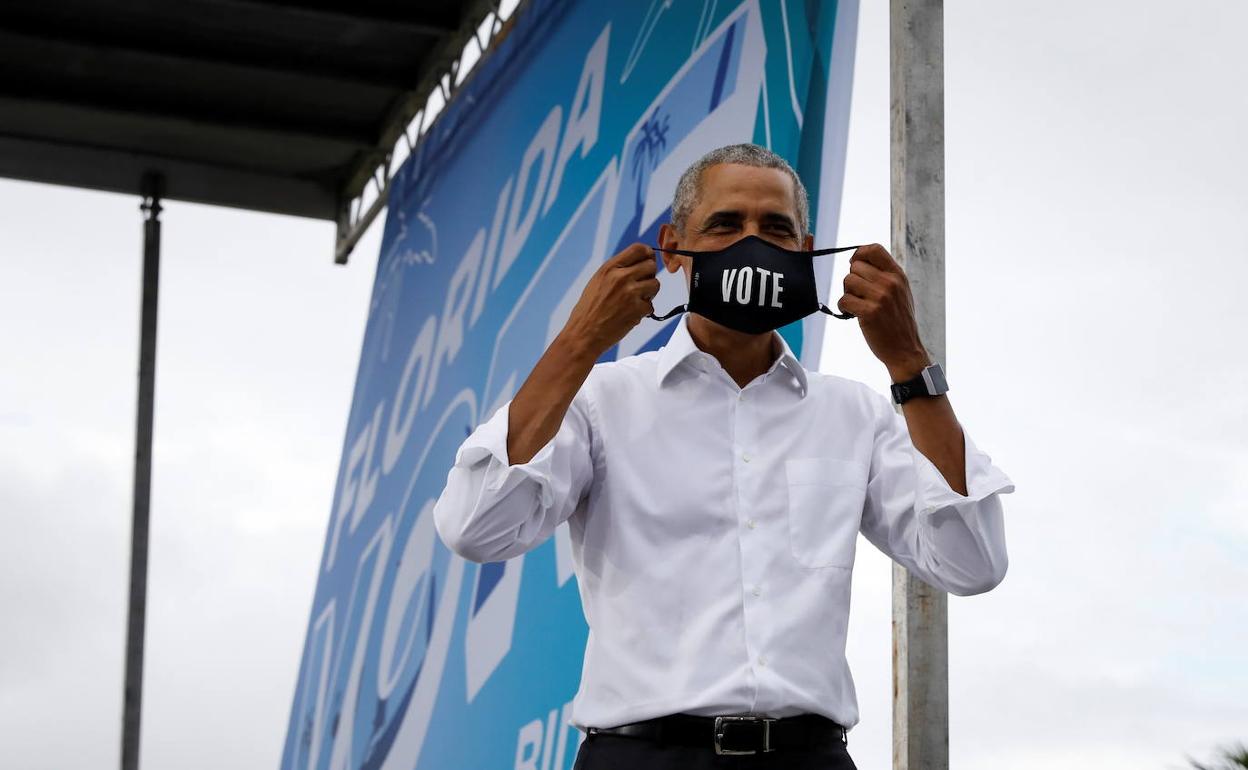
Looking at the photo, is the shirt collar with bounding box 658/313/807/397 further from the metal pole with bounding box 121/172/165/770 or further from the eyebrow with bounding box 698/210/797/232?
the metal pole with bounding box 121/172/165/770

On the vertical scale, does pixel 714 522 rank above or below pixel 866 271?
below

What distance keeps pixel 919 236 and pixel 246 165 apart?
6.45m

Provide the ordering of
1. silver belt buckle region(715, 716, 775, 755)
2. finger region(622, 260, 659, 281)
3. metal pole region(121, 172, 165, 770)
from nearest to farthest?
silver belt buckle region(715, 716, 775, 755), finger region(622, 260, 659, 281), metal pole region(121, 172, 165, 770)

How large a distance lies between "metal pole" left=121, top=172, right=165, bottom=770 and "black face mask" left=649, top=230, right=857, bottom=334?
765 centimetres

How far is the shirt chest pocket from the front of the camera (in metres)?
1.81

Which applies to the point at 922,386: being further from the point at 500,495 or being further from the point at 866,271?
the point at 500,495

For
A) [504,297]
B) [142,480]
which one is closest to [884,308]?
[504,297]

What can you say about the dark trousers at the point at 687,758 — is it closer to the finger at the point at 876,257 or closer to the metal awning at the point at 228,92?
the finger at the point at 876,257

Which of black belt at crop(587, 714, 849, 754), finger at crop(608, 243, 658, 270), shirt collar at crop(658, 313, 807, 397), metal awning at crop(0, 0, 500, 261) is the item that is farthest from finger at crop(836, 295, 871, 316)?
metal awning at crop(0, 0, 500, 261)

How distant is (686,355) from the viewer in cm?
191

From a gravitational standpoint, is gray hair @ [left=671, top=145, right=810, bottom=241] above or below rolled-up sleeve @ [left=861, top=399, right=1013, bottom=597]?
above

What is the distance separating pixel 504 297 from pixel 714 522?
154 inches

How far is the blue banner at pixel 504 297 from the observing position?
390 centimetres

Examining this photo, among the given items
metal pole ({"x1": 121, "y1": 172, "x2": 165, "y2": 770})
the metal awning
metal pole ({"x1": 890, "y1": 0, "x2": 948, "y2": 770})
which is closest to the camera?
metal pole ({"x1": 890, "y1": 0, "x2": 948, "y2": 770})
